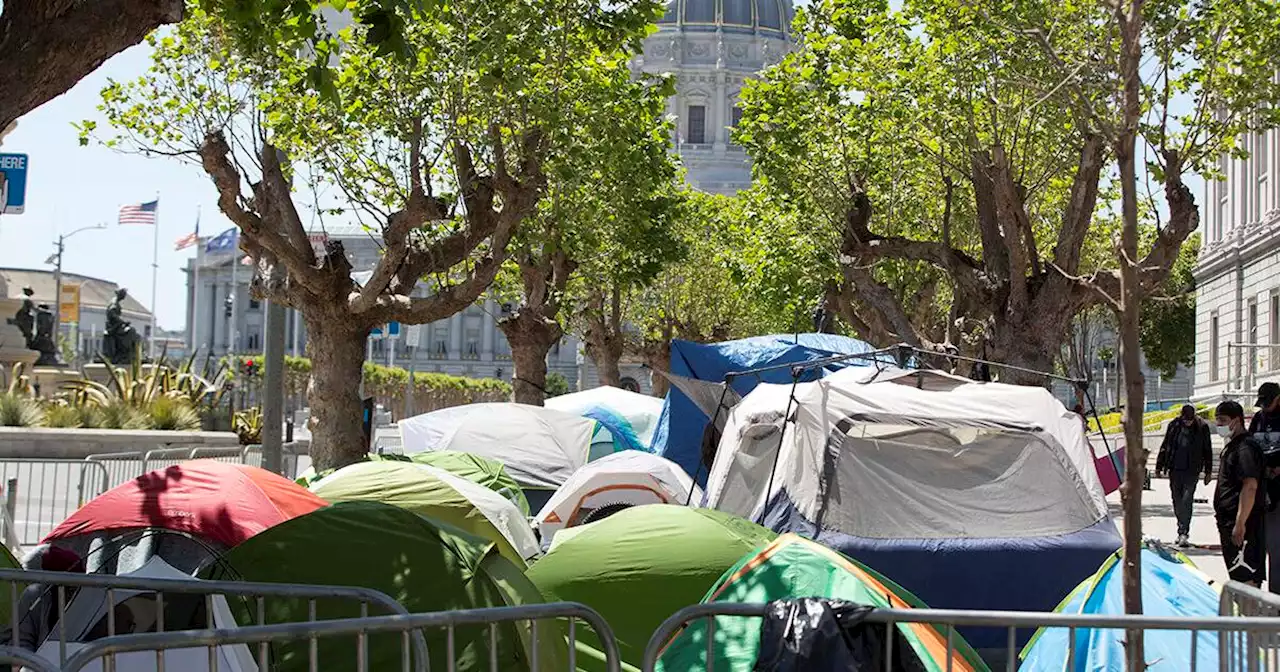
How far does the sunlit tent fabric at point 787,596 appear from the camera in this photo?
266 inches

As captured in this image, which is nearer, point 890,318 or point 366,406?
point 366,406

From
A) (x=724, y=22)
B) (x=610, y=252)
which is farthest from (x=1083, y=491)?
(x=724, y=22)

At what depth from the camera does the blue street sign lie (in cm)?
2048

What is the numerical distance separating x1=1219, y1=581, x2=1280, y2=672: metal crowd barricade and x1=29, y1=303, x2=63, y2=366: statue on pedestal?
3514 centimetres

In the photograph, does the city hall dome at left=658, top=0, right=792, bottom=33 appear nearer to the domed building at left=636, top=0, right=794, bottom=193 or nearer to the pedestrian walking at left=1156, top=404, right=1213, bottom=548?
the domed building at left=636, top=0, right=794, bottom=193

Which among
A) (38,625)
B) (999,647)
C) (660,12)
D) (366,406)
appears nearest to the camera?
(38,625)

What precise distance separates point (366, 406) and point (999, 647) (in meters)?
12.0

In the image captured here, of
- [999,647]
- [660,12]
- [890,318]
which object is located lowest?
[999,647]

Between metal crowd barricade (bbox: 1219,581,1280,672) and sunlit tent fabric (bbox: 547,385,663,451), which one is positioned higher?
sunlit tent fabric (bbox: 547,385,663,451)

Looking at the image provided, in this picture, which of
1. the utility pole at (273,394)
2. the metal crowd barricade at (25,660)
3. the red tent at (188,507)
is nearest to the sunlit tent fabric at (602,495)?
the utility pole at (273,394)

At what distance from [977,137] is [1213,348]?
35.4 metres

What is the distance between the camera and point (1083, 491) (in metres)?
12.0

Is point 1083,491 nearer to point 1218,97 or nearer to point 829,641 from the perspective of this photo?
point 829,641

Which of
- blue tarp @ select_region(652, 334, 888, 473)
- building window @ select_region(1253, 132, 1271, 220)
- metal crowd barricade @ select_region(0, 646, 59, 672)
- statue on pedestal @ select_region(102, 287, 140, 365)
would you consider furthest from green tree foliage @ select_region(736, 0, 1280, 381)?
statue on pedestal @ select_region(102, 287, 140, 365)
